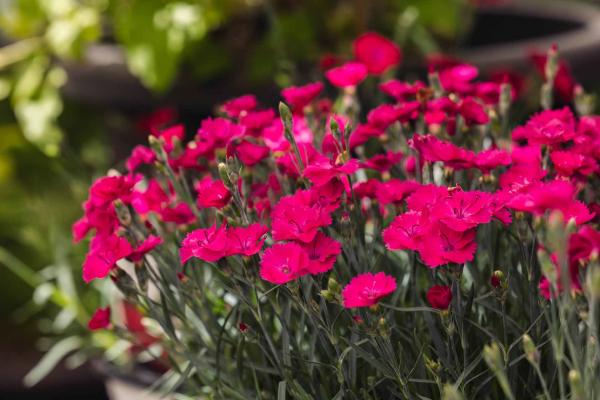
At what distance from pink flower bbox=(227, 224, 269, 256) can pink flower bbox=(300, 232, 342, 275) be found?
0.04m

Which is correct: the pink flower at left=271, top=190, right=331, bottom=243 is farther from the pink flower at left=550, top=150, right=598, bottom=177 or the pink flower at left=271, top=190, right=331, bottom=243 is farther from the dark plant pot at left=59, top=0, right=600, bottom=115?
the dark plant pot at left=59, top=0, right=600, bottom=115

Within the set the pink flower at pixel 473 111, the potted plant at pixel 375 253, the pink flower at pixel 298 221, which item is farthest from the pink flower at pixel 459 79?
the pink flower at pixel 298 221

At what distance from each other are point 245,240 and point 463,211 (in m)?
0.17

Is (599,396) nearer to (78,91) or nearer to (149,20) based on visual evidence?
(149,20)

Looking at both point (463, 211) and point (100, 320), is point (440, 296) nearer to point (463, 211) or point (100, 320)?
point (463, 211)

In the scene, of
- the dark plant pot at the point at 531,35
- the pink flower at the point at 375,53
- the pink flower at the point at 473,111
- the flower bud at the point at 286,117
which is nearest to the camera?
the flower bud at the point at 286,117

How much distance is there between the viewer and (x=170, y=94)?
1.75 m

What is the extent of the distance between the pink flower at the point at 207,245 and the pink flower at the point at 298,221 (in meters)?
0.04

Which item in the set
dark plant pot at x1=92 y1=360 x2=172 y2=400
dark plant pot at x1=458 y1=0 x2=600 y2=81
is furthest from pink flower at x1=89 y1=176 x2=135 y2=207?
dark plant pot at x1=458 y1=0 x2=600 y2=81

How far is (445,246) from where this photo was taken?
71 centimetres

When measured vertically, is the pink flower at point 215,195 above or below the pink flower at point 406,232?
above

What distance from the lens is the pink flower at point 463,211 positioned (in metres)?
0.69

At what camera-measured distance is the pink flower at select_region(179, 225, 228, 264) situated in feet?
2.39

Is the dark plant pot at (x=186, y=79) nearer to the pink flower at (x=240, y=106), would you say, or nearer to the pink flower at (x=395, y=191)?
the pink flower at (x=240, y=106)
